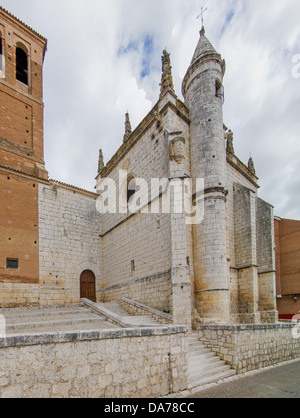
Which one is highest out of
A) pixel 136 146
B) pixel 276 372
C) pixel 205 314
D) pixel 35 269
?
pixel 136 146

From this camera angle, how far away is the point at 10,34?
14047 mm

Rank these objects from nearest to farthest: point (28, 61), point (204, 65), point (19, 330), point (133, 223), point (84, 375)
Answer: point (84, 375) → point (19, 330) → point (204, 65) → point (133, 223) → point (28, 61)

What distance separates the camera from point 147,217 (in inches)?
460

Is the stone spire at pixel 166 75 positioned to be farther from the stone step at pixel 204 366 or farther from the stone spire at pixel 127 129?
the stone step at pixel 204 366

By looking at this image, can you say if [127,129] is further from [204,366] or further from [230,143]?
[204,366]

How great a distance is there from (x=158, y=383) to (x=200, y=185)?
747 cm

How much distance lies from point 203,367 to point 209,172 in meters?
7.00

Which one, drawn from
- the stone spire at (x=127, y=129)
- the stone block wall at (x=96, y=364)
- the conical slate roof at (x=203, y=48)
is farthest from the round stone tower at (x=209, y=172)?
the stone block wall at (x=96, y=364)

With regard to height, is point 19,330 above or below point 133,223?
below

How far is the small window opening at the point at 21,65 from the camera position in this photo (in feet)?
48.4

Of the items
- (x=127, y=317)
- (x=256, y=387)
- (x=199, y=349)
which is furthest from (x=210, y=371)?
(x=127, y=317)

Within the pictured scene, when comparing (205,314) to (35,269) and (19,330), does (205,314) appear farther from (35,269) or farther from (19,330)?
(35,269)

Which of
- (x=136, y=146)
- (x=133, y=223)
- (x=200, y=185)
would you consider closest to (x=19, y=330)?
(x=133, y=223)

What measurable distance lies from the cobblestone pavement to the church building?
2.53 metres
